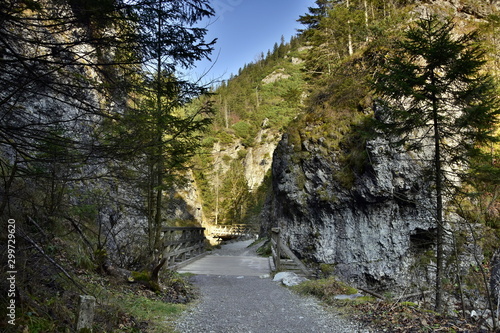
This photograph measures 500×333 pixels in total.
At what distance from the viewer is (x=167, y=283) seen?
21.0ft

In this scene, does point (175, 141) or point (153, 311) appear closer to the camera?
point (175, 141)

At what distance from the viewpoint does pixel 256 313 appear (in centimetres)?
515

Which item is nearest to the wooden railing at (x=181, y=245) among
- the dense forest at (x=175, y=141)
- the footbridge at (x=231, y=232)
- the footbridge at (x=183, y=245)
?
the footbridge at (x=183, y=245)

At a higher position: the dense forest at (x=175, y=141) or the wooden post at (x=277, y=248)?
the dense forest at (x=175, y=141)

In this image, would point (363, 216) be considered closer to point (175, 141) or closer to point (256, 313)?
point (256, 313)

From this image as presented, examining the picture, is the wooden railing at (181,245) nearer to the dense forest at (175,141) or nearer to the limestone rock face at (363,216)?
the dense forest at (175,141)

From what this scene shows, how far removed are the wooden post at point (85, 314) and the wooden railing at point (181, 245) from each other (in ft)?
14.1

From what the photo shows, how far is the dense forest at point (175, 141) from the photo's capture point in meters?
2.79

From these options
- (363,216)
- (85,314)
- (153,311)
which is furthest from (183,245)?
(85,314)

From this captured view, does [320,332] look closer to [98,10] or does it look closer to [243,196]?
[98,10]

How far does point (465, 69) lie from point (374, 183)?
626cm

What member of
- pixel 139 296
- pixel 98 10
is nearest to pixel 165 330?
pixel 139 296

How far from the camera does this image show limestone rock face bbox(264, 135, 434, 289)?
464 inches

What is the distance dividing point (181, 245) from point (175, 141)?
7.08 metres
